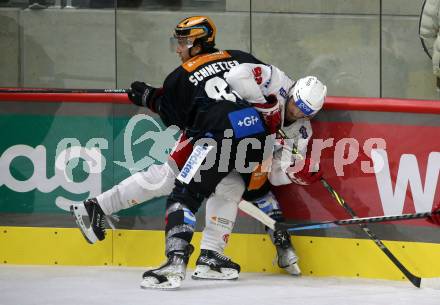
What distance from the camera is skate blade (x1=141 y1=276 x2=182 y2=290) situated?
199 inches

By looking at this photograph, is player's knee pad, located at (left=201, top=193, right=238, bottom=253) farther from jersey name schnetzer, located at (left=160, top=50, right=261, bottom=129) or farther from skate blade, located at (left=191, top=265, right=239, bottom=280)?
jersey name schnetzer, located at (left=160, top=50, right=261, bottom=129)

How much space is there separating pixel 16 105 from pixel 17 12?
4.98 feet

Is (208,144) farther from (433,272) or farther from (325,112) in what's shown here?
(433,272)

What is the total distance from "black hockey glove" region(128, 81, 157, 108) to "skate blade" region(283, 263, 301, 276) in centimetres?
99

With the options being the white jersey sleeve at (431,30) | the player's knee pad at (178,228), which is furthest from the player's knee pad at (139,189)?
the white jersey sleeve at (431,30)

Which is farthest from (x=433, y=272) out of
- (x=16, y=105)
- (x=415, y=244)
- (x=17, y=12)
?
(x=17, y=12)

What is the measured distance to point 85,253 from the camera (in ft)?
18.7

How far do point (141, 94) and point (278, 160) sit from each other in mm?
707

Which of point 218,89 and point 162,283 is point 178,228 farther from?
point 218,89

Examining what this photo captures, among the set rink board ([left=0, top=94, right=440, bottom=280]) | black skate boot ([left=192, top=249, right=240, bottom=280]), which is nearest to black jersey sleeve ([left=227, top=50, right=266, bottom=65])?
rink board ([left=0, top=94, right=440, bottom=280])

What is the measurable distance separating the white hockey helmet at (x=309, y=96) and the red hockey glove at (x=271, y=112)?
0.31 feet

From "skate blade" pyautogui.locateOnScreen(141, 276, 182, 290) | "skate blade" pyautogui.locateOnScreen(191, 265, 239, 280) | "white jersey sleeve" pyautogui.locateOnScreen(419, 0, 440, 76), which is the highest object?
"white jersey sleeve" pyautogui.locateOnScreen(419, 0, 440, 76)

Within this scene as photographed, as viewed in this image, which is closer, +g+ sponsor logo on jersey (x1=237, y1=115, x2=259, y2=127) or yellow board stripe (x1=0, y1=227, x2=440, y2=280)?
+g+ sponsor logo on jersey (x1=237, y1=115, x2=259, y2=127)

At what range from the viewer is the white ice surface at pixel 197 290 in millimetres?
4828
